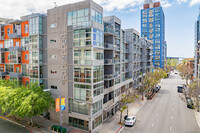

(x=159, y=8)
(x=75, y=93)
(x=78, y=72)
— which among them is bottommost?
(x=75, y=93)

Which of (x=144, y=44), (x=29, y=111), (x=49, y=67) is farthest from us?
(x=144, y=44)

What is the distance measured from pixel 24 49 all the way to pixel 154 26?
330 ft

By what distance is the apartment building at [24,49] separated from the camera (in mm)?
28859

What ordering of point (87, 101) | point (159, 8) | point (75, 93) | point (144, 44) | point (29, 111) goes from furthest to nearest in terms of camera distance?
point (159, 8) < point (144, 44) < point (75, 93) < point (87, 101) < point (29, 111)

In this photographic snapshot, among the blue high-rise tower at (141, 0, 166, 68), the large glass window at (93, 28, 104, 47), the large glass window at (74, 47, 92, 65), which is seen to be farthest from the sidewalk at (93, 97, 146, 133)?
the blue high-rise tower at (141, 0, 166, 68)

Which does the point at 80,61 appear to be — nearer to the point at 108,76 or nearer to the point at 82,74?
the point at 82,74

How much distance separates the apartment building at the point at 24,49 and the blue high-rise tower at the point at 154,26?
96.9 meters

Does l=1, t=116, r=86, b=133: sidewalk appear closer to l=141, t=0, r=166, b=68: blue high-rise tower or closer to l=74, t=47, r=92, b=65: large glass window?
l=74, t=47, r=92, b=65: large glass window

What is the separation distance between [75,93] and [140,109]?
1917cm

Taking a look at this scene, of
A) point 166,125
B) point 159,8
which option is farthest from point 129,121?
point 159,8

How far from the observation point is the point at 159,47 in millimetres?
107375

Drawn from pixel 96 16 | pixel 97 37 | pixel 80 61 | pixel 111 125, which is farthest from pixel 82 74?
pixel 111 125

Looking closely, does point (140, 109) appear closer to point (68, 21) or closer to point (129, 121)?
point (129, 121)

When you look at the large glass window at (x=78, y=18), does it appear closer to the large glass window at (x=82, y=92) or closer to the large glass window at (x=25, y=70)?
the large glass window at (x=82, y=92)
